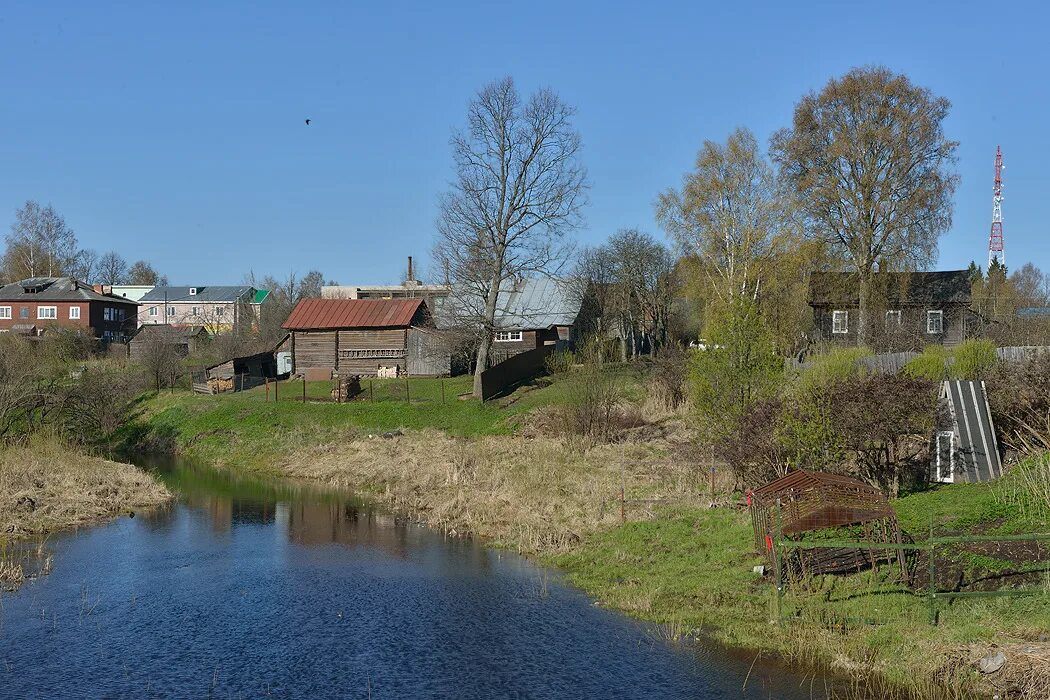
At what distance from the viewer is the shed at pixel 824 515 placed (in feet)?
51.7

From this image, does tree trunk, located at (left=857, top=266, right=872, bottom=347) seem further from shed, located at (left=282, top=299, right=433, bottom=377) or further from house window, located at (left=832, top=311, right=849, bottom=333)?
shed, located at (left=282, top=299, right=433, bottom=377)

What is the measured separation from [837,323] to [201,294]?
241ft

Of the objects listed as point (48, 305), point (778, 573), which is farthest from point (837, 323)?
point (48, 305)

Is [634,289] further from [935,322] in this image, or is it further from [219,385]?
[219,385]

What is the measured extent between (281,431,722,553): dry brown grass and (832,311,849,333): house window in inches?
999

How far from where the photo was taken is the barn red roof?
51375 mm

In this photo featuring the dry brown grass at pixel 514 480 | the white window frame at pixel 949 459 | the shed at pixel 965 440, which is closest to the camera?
the shed at pixel 965 440

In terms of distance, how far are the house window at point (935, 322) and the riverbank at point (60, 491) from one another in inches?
1665

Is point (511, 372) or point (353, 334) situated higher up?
point (353, 334)

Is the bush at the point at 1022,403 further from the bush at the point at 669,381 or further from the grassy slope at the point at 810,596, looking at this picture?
the bush at the point at 669,381

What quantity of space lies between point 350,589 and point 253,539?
631cm

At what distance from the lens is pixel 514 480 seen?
27922 millimetres

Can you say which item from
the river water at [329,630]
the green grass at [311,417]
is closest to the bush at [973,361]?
the river water at [329,630]

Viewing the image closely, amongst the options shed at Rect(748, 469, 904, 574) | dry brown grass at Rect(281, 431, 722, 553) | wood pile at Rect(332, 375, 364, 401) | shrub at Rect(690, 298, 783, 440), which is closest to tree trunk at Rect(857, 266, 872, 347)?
dry brown grass at Rect(281, 431, 722, 553)
